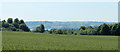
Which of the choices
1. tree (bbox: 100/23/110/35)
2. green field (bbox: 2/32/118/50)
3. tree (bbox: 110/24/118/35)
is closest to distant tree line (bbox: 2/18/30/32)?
tree (bbox: 100/23/110/35)

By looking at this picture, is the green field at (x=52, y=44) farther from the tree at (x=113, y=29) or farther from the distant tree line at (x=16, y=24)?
the distant tree line at (x=16, y=24)

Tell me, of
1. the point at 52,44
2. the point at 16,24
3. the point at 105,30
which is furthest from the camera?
the point at 16,24

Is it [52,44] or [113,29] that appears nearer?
[52,44]

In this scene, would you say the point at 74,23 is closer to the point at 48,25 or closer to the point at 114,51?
the point at 48,25

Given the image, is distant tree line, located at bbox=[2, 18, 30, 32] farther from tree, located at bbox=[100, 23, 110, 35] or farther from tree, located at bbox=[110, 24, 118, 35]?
tree, located at bbox=[110, 24, 118, 35]

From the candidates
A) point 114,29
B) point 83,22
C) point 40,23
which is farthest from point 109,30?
point 40,23

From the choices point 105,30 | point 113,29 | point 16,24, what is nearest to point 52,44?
point 105,30

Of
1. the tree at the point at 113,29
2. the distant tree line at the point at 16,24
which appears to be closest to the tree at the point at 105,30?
the tree at the point at 113,29

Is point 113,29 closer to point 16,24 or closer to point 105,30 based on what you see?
point 105,30

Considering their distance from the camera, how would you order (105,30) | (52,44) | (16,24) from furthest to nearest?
(16,24)
(105,30)
(52,44)

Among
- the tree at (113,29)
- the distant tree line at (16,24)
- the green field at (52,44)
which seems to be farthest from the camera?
the distant tree line at (16,24)

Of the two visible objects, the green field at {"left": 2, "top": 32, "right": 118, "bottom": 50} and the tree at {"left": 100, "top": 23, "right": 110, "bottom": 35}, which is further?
the tree at {"left": 100, "top": 23, "right": 110, "bottom": 35}

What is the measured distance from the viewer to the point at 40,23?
89188mm

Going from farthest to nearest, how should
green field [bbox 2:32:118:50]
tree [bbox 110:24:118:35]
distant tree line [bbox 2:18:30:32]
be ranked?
1. distant tree line [bbox 2:18:30:32]
2. tree [bbox 110:24:118:35]
3. green field [bbox 2:32:118:50]
